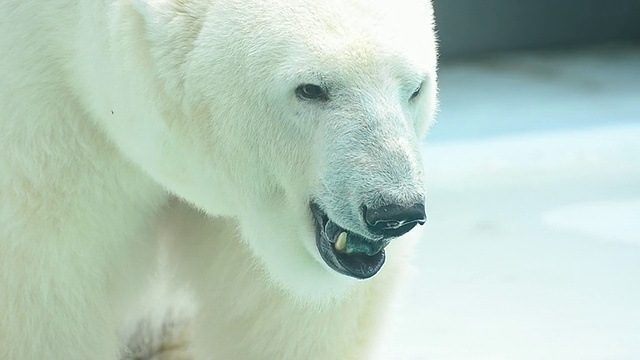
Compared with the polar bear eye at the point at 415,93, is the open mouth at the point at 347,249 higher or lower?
lower

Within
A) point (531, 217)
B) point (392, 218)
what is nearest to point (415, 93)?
point (392, 218)

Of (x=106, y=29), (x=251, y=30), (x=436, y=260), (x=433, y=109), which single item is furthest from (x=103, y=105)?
(x=436, y=260)

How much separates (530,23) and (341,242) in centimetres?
436

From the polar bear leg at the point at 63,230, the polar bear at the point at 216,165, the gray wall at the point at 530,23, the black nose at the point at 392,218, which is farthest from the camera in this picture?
the gray wall at the point at 530,23

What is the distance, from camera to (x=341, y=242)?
1776mm

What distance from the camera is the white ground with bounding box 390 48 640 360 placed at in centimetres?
301

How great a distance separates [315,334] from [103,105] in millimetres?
616

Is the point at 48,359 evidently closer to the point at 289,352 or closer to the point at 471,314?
the point at 289,352

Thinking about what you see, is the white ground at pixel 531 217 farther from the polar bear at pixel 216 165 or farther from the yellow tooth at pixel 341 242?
the yellow tooth at pixel 341 242

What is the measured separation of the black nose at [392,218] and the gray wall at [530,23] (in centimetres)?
421

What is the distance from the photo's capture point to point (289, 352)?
231cm

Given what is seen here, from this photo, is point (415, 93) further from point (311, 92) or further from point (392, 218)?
point (392, 218)

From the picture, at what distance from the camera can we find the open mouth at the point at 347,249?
177 centimetres

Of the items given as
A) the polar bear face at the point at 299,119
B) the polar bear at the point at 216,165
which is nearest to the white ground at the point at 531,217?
the polar bear at the point at 216,165
